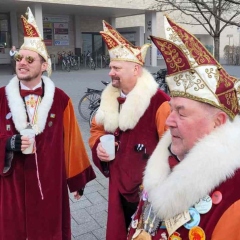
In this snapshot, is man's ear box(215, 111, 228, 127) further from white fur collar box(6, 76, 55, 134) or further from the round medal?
white fur collar box(6, 76, 55, 134)

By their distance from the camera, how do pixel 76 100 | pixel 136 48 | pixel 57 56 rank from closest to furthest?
pixel 136 48 → pixel 76 100 → pixel 57 56

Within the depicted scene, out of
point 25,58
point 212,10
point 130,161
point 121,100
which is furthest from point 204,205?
point 212,10

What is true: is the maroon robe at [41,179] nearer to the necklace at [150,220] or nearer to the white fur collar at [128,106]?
the white fur collar at [128,106]

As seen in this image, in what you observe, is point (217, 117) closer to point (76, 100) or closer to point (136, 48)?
point (136, 48)

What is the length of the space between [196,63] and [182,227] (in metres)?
0.69

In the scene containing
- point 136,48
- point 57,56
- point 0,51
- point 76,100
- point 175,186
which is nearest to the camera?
point 175,186

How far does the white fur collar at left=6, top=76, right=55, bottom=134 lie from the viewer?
2.62 meters

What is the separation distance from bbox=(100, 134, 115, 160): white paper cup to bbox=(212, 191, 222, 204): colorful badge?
1254mm

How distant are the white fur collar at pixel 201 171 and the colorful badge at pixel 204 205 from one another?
2 cm

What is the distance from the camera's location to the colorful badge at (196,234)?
1.32m

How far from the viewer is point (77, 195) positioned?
306cm

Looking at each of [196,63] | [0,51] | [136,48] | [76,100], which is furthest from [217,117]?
[0,51]

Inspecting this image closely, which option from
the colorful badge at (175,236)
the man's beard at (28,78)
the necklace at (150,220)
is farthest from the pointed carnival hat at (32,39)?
the colorful badge at (175,236)

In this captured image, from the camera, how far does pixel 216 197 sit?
1.32 meters
